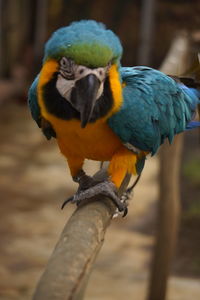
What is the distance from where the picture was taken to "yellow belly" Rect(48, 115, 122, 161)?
1369 mm

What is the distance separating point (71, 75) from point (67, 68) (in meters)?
0.02

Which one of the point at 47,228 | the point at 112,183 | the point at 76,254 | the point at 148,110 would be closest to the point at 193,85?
the point at 148,110

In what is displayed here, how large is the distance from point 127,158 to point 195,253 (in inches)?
94.2

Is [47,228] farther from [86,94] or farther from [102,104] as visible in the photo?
[86,94]

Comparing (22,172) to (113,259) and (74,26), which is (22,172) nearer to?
(113,259)

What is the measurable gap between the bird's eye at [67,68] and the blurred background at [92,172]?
41.7 inches

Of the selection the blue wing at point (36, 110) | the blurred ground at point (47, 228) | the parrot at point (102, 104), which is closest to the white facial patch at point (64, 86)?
the parrot at point (102, 104)

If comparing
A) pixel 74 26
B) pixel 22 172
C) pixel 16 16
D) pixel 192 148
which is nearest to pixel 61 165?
pixel 22 172

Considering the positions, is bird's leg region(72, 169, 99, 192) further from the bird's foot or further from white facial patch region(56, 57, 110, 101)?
white facial patch region(56, 57, 110, 101)

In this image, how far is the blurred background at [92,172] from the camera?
3332 mm

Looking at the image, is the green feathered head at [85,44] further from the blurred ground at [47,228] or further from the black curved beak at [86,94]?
the blurred ground at [47,228]

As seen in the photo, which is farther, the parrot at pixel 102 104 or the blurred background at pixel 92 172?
the blurred background at pixel 92 172

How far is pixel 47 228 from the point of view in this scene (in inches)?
153

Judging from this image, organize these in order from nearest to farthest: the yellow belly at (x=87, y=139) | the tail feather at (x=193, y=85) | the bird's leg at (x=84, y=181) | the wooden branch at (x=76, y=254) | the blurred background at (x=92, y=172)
Result: 1. the wooden branch at (x=76, y=254)
2. the yellow belly at (x=87, y=139)
3. the bird's leg at (x=84, y=181)
4. the tail feather at (x=193, y=85)
5. the blurred background at (x=92, y=172)
